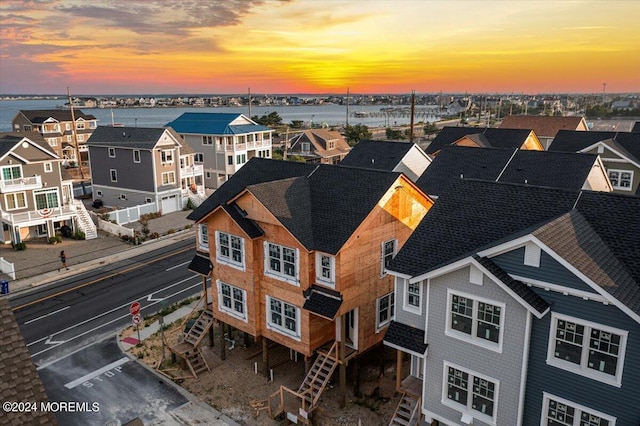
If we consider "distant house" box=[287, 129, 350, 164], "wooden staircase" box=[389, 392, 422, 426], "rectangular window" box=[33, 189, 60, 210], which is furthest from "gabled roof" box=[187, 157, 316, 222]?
"distant house" box=[287, 129, 350, 164]

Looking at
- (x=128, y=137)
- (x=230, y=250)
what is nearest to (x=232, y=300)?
(x=230, y=250)

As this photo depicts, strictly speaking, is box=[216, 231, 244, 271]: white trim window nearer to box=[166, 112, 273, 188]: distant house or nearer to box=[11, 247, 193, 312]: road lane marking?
box=[11, 247, 193, 312]: road lane marking

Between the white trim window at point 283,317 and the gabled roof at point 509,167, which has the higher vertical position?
the gabled roof at point 509,167

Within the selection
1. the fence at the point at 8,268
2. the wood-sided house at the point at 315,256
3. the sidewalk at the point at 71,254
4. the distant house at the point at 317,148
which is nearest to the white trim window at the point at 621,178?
the wood-sided house at the point at 315,256

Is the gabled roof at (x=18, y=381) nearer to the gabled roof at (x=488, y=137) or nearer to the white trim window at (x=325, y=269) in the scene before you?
the white trim window at (x=325, y=269)

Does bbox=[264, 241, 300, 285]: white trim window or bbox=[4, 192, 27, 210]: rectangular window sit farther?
bbox=[4, 192, 27, 210]: rectangular window

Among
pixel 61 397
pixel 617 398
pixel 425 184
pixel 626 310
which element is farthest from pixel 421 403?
pixel 425 184

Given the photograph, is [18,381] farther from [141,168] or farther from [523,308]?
[141,168]
